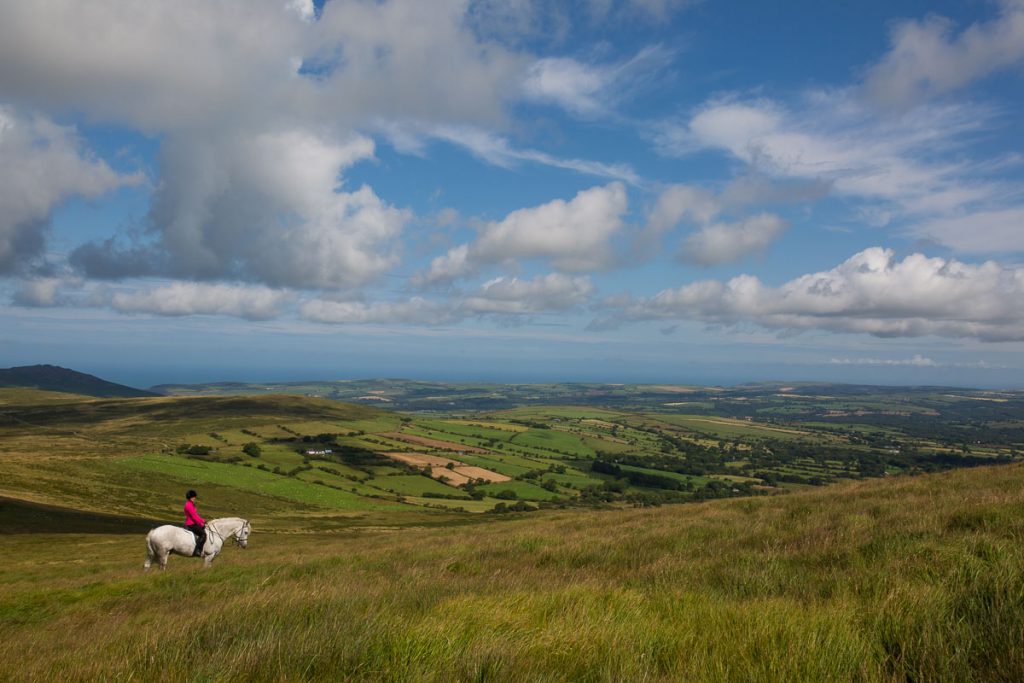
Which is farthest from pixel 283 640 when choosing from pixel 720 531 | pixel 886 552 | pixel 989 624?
pixel 720 531

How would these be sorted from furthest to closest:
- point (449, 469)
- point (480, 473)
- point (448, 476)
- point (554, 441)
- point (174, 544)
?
point (554, 441), point (449, 469), point (480, 473), point (448, 476), point (174, 544)

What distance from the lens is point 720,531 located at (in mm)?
12320

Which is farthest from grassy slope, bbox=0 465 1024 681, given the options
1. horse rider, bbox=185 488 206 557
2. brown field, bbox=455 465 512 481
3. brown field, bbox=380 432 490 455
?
brown field, bbox=380 432 490 455

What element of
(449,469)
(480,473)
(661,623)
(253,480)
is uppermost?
(661,623)

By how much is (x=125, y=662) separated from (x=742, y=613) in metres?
5.27

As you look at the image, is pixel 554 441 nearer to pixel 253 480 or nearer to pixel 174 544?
pixel 253 480

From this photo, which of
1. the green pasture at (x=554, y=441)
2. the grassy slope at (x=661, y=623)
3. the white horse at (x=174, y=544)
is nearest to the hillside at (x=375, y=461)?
the green pasture at (x=554, y=441)

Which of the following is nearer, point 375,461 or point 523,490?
point 523,490

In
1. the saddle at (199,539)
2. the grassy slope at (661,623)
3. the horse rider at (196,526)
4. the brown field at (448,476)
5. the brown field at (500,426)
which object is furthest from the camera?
the brown field at (500,426)

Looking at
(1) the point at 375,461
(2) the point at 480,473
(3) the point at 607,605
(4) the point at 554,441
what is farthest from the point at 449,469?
(3) the point at 607,605

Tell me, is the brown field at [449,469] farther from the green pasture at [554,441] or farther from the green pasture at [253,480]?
the green pasture at [554,441]

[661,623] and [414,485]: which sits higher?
[661,623]

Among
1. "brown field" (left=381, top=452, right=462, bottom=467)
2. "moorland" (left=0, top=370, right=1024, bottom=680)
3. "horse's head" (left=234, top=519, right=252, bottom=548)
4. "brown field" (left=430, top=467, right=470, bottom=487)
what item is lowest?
"brown field" (left=430, top=467, right=470, bottom=487)

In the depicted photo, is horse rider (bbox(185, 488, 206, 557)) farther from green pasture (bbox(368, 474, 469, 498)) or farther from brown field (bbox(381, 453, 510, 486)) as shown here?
brown field (bbox(381, 453, 510, 486))
